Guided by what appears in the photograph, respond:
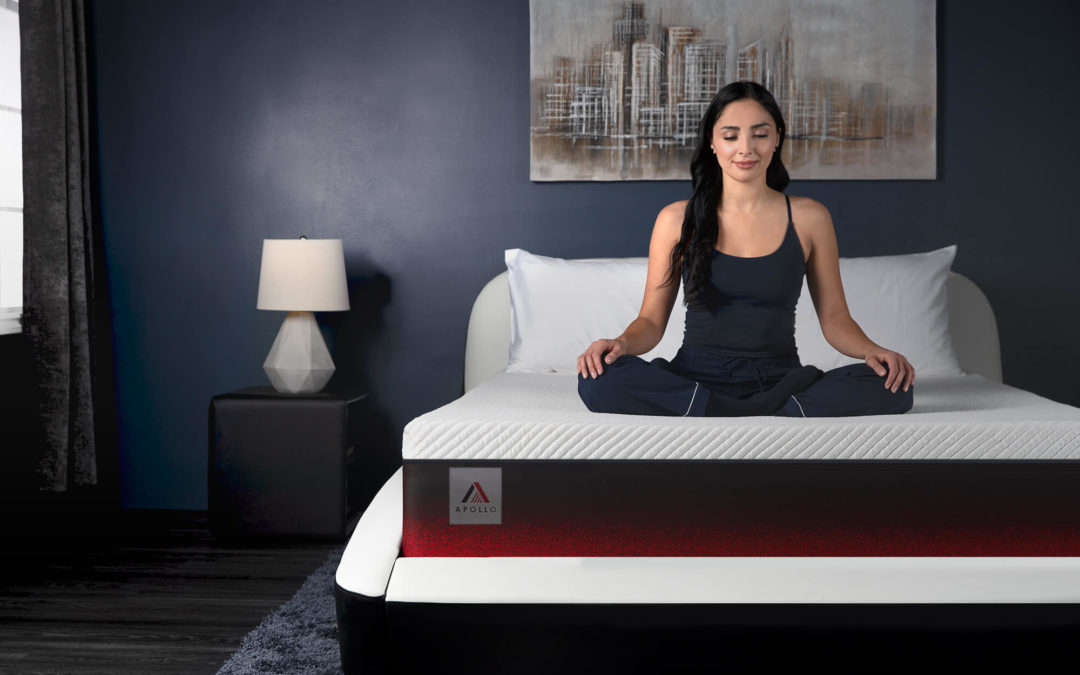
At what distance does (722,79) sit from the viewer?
3.37m

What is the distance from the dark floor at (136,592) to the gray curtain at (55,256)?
28 cm

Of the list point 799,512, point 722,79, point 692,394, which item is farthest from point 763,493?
point 722,79

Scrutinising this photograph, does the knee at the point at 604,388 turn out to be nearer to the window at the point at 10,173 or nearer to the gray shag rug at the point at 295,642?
the gray shag rug at the point at 295,642

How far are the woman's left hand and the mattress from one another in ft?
0.49

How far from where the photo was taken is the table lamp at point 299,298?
125 inches

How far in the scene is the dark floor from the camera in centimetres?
211

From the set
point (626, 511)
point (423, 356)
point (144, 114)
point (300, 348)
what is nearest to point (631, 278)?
point (423, 356)

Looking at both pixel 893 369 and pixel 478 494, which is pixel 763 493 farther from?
pixel 478 494

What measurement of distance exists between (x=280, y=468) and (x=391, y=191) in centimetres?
113

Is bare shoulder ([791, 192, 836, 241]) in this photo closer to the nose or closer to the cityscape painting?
the nose

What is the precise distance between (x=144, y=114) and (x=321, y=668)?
7.97ft

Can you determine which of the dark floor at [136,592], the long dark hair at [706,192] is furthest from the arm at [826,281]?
the dark floor at [136,592]

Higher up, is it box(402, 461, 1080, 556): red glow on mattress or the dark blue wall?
the dark blue wall

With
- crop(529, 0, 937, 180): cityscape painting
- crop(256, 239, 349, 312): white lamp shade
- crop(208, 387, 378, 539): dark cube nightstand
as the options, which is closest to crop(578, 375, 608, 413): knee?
crop(208, 387, 378, 539): dark cube nightstand
